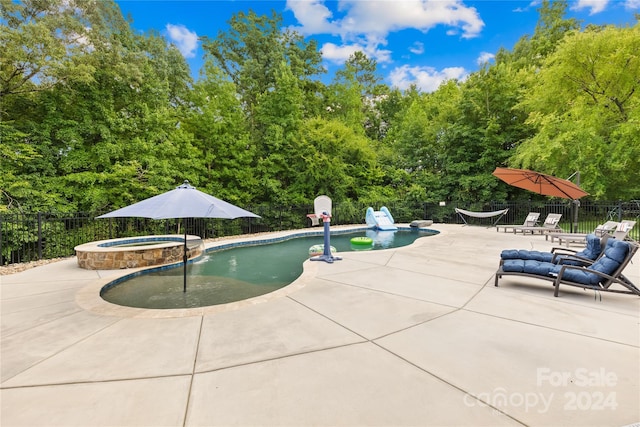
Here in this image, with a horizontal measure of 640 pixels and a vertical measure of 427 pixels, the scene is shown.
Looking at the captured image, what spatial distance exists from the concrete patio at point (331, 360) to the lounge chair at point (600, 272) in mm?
230

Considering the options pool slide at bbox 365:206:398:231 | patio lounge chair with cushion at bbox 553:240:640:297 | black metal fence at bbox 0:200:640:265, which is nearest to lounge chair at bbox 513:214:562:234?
black metal fence at bbox 0:200:640:265

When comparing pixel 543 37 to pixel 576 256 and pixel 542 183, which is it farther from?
pixel 576 256

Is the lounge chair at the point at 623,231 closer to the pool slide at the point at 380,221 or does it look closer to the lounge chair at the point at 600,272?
the lounge chair at the point at 600,272

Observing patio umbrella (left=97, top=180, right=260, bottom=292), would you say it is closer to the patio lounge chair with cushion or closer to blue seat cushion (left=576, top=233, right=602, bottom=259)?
the patio lounge chair with cushion

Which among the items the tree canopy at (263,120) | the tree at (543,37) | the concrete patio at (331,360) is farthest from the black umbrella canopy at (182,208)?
the tree at (543,37)

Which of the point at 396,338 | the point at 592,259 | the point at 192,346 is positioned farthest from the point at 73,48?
the point at 592,259

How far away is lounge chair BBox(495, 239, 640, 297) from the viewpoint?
3.86 meters

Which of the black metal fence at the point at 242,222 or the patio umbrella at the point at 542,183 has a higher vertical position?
the patio umbrella at the point at 542,183

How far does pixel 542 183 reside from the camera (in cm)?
885

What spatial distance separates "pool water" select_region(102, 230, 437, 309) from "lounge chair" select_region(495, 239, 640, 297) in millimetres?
4268

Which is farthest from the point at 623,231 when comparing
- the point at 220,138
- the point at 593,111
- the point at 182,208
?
the point at 220,138

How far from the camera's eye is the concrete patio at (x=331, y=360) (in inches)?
73.0

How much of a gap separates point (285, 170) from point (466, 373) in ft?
47.3

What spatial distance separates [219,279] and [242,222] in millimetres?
7890
